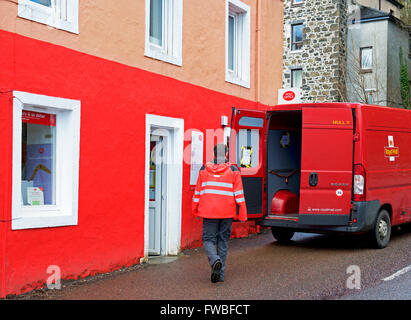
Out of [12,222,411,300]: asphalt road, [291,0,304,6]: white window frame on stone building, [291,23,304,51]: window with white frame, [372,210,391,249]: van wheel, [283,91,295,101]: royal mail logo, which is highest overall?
[291,0,304,6]: white window frame on stone building

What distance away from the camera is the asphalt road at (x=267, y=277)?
654 cm

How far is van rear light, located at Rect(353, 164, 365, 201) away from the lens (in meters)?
9.19

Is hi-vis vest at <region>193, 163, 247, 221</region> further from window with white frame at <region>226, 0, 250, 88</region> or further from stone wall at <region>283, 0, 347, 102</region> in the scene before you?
stone wall at <region>283, 0, 347, 102</region>

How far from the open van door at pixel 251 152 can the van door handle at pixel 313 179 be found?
111 centimetres

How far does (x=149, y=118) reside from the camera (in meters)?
8.88

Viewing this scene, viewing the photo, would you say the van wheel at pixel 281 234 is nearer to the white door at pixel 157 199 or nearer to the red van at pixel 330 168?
the red van at pixel 330 168

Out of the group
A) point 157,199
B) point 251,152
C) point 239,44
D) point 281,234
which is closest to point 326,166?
point 251,152

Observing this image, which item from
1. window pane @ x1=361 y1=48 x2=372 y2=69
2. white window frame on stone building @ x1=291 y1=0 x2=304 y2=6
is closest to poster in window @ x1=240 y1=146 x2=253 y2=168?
white window frame on stone building @ x1=291 y1=0 x2=304 y2=6

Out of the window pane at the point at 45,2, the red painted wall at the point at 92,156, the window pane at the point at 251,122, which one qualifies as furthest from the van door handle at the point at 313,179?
the window pane at the point at 45,2

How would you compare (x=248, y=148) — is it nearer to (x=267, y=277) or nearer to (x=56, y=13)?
(x=267, y=277)

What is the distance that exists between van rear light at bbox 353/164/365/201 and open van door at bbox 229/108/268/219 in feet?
5.80

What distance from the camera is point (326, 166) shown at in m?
9.34

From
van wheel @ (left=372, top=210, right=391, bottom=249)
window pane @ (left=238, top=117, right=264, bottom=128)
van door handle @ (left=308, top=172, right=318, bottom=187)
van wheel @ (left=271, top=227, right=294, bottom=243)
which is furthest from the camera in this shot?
van wheel @ (left=271, top=227, right=294, bottom=243)
